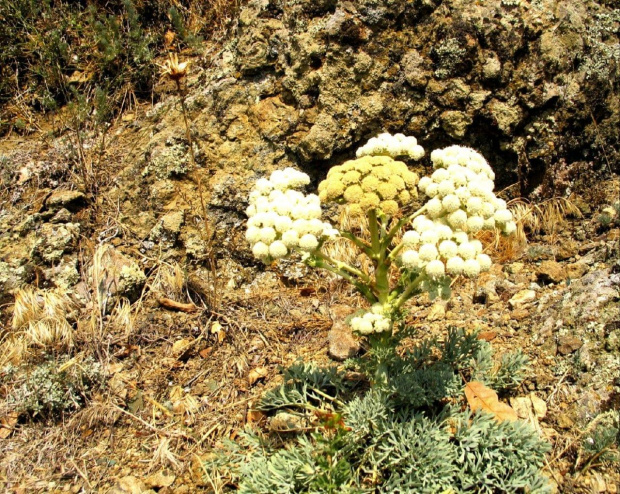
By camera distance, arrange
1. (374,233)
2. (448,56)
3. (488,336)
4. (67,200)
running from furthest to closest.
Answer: (67,200), (448,56), (488,336), (374,233)

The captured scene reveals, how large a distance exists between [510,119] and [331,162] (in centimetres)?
147

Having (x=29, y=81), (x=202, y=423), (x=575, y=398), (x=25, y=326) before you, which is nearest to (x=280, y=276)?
(x=202, y=423)

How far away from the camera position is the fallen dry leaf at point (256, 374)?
12.0 ft

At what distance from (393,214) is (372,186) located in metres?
0.16

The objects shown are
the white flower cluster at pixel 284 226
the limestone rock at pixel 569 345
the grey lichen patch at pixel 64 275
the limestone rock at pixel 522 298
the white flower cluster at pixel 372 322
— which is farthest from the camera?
the grey lichen patch at pixel 64 275

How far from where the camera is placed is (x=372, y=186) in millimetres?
2439

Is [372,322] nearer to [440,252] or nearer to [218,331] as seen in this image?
[440,252]

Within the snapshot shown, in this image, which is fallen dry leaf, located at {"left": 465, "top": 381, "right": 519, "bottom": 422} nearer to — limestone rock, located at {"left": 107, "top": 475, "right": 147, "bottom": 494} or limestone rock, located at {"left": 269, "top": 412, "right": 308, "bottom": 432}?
limestone rock, located at {"left": 269, "top": 412, "right": 308, "bottom": 432}

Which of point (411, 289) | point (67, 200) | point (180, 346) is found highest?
point (411, 289)

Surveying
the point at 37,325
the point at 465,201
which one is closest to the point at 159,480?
the point at 37,325

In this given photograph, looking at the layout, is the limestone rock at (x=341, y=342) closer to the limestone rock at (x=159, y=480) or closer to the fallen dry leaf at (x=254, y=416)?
the fallen dry leaf at (x=254, y=416)

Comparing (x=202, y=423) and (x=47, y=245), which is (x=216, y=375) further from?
(x=47, y=245)

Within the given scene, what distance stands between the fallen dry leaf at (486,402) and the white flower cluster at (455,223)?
32.5 inches

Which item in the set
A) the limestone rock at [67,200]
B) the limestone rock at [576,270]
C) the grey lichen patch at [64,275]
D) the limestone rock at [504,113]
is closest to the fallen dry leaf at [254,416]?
the grey lichen patch at [64,275]
